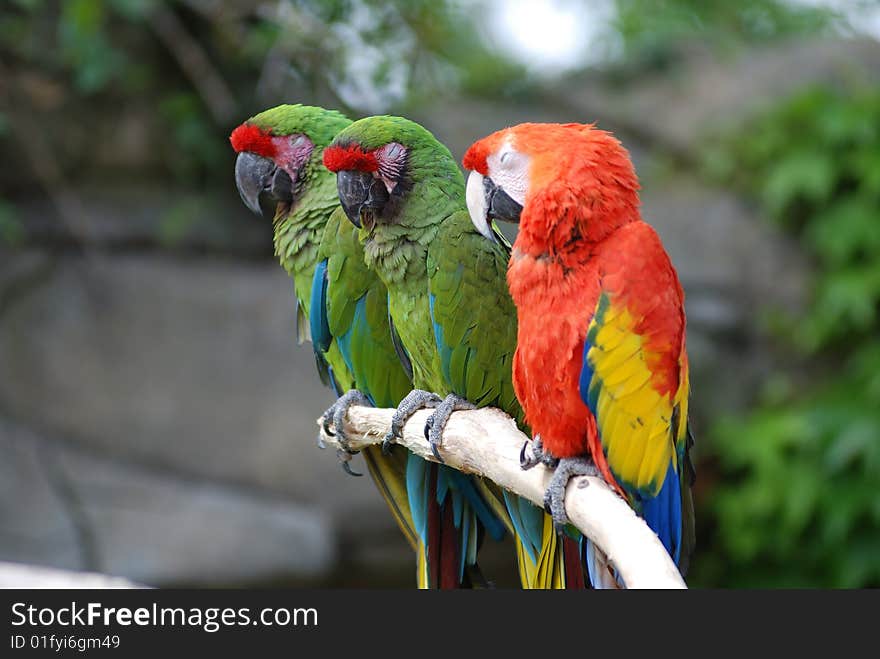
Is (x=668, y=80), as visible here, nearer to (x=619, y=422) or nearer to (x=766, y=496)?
(x=766, y=496)

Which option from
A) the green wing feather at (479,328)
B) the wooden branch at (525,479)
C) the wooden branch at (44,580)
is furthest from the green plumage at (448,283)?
the wooden branch at (44,580)

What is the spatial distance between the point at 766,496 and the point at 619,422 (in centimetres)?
246

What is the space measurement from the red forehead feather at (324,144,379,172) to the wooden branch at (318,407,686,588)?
1.30ft

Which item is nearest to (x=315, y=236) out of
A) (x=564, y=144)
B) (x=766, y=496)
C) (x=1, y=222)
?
(x=564, y=144)

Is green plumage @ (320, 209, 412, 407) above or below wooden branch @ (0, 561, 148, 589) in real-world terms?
above

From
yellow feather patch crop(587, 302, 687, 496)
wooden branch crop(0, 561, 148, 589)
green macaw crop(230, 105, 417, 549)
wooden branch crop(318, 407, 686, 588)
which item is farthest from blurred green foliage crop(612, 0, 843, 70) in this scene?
wooden branch crop(0, 561, 148, 589)

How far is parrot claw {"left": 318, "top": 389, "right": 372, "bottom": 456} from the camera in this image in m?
1.64

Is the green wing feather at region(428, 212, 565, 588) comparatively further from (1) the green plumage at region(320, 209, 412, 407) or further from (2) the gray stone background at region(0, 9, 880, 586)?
(2) the gray stone background at region(0, 9, 880, 586)

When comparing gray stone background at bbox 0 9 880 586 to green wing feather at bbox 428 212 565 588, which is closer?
green wing feather at bbox 428 212 565 588

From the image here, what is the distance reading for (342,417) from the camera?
1652 mm

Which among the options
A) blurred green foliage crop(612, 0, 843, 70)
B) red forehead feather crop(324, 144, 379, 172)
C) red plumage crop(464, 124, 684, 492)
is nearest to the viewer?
red plumage crop(464, 124, 684, 492)

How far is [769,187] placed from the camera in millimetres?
3574

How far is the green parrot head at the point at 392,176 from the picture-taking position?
1.38 meters

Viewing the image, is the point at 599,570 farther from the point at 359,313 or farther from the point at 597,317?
the point at 359,313
